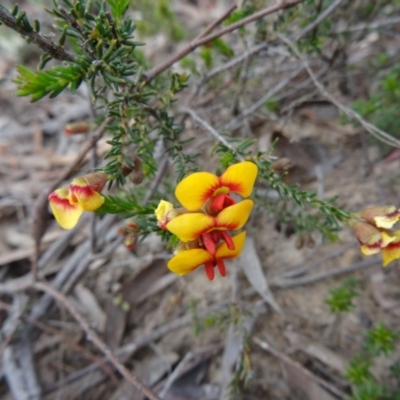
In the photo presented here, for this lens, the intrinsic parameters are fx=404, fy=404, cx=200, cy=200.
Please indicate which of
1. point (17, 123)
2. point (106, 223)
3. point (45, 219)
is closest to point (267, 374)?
point (106, 223)

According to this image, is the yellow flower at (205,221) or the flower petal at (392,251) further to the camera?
the flower petal at (392,251)

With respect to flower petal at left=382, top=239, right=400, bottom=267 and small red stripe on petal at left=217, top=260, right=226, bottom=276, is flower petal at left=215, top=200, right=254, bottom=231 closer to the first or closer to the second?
small red stripe on petal at left=217, top=260, right=226, bottom=276

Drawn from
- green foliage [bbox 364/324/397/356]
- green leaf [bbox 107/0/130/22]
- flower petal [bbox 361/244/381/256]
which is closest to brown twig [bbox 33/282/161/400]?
flower petal [bbox 361/244/381/256]

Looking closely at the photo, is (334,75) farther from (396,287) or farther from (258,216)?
(396,287)

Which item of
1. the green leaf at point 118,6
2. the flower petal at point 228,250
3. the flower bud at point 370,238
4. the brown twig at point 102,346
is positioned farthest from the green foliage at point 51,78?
the brown twig at point 102,346

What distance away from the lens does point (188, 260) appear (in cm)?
92

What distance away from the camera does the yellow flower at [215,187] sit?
91 cm

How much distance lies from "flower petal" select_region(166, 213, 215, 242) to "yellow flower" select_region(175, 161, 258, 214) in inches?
2.1

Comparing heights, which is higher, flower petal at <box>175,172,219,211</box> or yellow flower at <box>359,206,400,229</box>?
flower petal at <box>175,172,219,211</box>

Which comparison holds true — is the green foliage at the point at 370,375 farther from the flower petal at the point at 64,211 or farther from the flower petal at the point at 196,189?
the flower petal at the point at 64,211

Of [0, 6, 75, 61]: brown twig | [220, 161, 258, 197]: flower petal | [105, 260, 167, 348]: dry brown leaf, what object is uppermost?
[0, 6, 75, 61]: brown twig

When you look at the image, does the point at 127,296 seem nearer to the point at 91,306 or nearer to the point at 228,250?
the point at 91,306

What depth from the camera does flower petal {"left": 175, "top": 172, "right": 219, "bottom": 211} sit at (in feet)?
2.96

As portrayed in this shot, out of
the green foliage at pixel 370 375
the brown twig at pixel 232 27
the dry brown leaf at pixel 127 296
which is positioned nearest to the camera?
the brown twig at pixel 232 27
